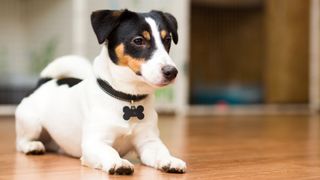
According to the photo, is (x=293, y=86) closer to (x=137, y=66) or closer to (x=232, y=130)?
(x=232, y=130)

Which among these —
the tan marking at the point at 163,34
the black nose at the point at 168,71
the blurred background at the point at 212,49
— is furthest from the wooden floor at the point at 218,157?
the blurred background at the point at 212,49

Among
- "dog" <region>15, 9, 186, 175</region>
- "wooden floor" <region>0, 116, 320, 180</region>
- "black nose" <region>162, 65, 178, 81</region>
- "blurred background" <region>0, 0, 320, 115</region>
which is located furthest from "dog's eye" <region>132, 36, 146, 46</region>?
"blurred background" <region>0, 0, 320, 115</region>

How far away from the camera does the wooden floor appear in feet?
4.43

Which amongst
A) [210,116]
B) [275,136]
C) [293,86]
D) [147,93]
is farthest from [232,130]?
[293,86]

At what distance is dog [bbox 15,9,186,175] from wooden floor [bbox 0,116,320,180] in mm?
42

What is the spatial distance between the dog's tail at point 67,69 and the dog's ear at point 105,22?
0.42 meters

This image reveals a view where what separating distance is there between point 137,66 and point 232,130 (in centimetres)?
151

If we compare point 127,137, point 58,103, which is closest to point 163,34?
point 127,137

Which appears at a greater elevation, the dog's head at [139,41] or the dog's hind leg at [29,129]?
the dog's head at [139,41]

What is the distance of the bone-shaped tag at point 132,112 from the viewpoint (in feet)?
4.71

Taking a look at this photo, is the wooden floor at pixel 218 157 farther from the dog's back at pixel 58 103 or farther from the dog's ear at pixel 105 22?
the dog's ear at pixel 105 22

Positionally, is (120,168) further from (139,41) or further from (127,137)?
(139,41)

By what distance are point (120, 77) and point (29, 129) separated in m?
0.43

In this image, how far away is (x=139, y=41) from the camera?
138cm
